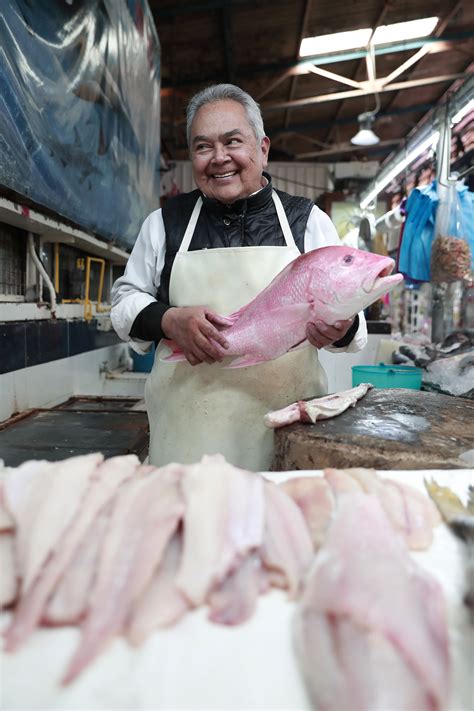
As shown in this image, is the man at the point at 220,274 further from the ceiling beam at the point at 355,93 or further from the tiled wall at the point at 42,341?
the ceiling beam at the point at 355,93

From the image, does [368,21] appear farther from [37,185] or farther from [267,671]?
[267,671]

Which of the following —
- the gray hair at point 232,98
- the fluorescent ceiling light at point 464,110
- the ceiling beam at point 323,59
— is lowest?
the gray hair at point 232,98

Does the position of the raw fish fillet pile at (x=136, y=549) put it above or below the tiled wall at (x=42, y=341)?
below

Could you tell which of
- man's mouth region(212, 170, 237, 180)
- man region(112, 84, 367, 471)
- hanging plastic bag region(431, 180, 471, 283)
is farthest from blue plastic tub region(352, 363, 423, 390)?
hanging plastic bag region(431, 180, 471, 283)

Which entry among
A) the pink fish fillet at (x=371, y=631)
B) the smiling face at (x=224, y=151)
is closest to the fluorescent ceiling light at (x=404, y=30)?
the smiling face at (x=224, y=151)

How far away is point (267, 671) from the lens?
0.74 m

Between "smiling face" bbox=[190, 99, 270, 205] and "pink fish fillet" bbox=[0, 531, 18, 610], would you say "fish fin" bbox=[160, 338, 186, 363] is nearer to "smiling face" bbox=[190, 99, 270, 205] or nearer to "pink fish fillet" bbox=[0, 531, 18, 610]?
"smiling face" bbox=[190, 99, 270, 205]

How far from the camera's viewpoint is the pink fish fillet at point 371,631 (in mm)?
679

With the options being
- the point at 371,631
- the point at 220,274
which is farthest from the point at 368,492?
the point at 220,274

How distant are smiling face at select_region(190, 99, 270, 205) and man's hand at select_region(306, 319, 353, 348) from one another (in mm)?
804

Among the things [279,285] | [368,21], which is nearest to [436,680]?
[279,285]

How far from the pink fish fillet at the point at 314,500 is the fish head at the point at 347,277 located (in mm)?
869

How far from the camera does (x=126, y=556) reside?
847 millimetres

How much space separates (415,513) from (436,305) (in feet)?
15.7
